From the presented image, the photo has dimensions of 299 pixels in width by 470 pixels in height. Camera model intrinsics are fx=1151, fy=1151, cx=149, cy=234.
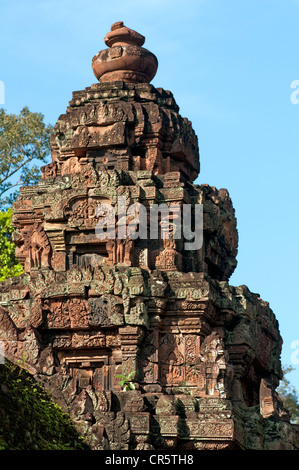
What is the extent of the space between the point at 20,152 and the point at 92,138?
11.4 meters

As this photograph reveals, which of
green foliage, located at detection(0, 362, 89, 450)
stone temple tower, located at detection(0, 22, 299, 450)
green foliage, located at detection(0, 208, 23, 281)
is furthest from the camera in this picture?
green foliage, located at detection(0, 208, 23, 281)

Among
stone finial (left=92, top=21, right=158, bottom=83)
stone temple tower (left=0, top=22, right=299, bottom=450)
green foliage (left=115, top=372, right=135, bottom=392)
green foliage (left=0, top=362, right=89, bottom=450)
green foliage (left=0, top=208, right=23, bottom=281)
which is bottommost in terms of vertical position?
green foliage (left=0, top=362, right=89, bottom=450)

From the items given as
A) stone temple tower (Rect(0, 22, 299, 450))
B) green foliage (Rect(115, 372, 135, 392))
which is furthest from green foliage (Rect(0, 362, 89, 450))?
green foliage (Rect(115, 372, 135, 392))

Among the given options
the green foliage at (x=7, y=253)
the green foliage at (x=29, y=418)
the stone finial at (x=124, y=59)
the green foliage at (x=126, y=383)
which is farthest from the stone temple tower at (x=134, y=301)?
the green foliage at (x=7, y=253)

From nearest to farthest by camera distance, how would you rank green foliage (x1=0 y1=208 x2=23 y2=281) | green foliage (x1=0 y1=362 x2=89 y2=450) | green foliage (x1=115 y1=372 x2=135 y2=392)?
green foliage (x1=0 y1=362 x2=89 y2=450), green foliage (x1=115 y1=372 x2=135 y2=392), green foliage (x1=0 y1=208 x2=23 y2=281)

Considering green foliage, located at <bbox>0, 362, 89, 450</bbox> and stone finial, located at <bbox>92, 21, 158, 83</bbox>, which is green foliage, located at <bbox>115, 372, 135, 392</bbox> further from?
stone finial, located at <bbox>92, 21, 158, 83</bbox>

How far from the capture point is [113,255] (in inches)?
870

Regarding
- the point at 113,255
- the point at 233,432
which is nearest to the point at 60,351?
the point at 113,255

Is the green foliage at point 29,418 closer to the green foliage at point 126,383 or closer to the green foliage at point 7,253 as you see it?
the green foliage at point 126,383

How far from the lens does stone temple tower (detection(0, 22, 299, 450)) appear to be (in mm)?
20078

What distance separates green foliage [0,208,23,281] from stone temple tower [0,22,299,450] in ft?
19.1

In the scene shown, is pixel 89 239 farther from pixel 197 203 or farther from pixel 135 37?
pixel 135 37

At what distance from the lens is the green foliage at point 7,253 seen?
30.0 meters

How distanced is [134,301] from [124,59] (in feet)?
20.6
